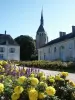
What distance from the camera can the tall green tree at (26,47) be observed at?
87.0 meters

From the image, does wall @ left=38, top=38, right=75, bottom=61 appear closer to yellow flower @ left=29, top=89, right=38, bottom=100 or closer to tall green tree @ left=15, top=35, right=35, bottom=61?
tall green tree @ left=15, top=35, right=35, bottom=61

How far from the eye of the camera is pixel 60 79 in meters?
5.61

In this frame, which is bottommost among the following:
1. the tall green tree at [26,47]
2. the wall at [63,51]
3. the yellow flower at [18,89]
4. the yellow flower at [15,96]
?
the yellow flower at [15,96]

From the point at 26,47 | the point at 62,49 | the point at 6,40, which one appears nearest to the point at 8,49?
the point at 6,40

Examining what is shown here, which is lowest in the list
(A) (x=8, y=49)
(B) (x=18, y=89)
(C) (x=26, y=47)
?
(B) (x=18, y=89)

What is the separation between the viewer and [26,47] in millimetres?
87688

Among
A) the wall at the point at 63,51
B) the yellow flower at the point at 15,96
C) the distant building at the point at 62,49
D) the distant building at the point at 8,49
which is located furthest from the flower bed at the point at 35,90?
the distant building at the point at 8,49

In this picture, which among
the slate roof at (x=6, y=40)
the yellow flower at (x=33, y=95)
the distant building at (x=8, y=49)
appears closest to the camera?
the yellow flower at (x=33, y=95)

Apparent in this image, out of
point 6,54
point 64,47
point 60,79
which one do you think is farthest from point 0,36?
point 60,79

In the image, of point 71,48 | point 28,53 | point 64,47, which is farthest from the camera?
point 28,53

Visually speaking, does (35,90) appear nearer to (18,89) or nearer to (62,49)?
(18,89)

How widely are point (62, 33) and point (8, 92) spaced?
60687 millimetres

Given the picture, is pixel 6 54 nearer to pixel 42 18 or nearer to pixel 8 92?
pixel 42 18

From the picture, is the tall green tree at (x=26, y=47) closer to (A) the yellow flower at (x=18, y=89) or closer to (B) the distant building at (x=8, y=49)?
(B) the distant building at (x=8, y=49)
